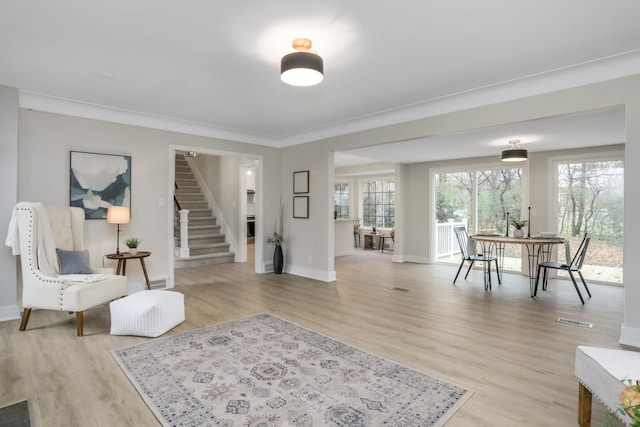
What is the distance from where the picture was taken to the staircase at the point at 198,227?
7.30 metres

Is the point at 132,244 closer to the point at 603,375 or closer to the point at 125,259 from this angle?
the point at 125,259

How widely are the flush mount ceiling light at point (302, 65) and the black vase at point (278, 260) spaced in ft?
13.2

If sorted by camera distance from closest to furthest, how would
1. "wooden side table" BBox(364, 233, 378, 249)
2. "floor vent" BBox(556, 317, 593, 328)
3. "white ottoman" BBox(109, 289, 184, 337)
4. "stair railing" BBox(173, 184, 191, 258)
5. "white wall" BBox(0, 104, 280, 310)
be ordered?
1. "white ottoman" BBox(109, 289, 184, 337)
2. "floor vent" BBox(556, 317, 593, 328)
3. "white wall" BBox(0, 104, 280, 310)
4. "stair railing" BBox(173, 184, 191, 258)
5. "wooden side table" BBox(364, 233, 378, 249)

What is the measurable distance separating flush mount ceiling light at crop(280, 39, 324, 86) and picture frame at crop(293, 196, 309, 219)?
11.5ft

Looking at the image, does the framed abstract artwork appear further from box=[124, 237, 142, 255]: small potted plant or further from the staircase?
the staircase

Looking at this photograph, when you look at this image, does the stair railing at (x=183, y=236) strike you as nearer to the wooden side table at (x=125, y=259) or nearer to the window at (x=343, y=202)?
the wooden side table at (x=125, y=259)

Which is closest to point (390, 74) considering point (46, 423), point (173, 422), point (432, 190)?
point (173, 422)

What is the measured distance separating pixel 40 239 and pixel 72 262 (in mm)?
444

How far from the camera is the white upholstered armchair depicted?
10.6ft

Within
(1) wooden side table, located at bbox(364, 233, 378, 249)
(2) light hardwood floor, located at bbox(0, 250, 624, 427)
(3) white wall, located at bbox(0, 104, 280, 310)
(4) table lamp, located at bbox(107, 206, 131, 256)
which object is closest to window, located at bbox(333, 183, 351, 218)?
(1) wooden side table, located at bbox(364, 233, 378, 249)

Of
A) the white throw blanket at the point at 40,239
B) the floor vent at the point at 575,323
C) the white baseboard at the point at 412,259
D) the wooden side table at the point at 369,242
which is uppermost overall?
the white throw blanket at the point at 40,239

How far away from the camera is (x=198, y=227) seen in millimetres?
7949

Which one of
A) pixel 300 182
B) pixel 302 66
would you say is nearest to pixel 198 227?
pixel 300 182

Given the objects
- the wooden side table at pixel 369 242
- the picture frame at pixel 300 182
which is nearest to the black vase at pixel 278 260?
the picture frame at pixel 300 182
